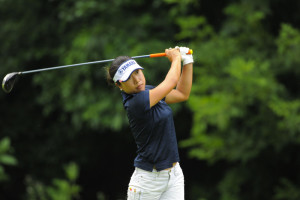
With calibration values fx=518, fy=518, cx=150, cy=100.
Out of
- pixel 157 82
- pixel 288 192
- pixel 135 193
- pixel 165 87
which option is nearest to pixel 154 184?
pixel 135 193

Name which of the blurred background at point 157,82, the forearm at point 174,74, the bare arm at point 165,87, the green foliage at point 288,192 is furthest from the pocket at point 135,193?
the green foliage at point 288,192

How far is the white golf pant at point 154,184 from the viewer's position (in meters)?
2.88

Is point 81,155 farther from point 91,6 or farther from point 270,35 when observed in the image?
point 270,35

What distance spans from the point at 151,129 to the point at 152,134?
0.03 metres

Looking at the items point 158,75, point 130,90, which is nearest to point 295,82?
point 158,75

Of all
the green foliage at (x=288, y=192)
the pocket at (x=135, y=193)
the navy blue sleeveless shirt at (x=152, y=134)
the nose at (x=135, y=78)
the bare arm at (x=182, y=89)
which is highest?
the nose at (x=135, y=78)

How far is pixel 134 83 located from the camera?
113 inches

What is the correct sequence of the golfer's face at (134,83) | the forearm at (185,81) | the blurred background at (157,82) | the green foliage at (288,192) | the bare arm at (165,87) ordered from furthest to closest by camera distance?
the green foliage at (288,192), the blurred background at (157,82), the forearm at (185,81), the golfer's face at (134,83), the bare arm at (165,87)

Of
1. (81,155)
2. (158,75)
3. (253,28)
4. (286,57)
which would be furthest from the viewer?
(81,155)

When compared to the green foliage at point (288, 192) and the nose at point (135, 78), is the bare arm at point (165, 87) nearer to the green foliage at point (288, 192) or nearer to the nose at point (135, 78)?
the nose at point (135, 78)

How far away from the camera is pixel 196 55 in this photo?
642 cm

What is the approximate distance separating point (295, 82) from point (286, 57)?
445 millimetres

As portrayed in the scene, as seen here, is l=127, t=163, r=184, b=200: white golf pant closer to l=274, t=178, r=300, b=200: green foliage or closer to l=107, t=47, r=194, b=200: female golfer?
l=107, t=47, r=194, b=200: female golfer

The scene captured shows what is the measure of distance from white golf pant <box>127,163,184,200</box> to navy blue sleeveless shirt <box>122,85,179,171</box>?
46 millimetres
